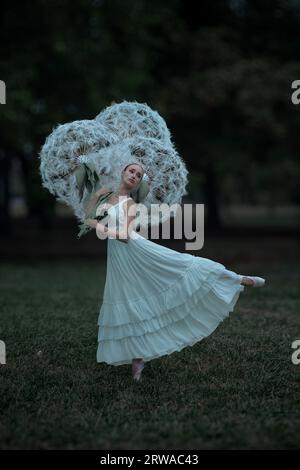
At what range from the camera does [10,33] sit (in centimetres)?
1428

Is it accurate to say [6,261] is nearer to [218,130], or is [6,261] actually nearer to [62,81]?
[62,81]

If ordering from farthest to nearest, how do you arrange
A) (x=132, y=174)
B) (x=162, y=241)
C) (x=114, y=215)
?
(x=162, y=241)
(x=132, y=174)
(x=114, y=215)

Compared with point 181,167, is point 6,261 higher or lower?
lower

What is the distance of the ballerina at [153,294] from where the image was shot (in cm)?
466

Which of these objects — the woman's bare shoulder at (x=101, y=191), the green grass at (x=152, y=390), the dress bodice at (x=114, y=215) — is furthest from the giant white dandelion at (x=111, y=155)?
the green grass at (x=152, y=390)

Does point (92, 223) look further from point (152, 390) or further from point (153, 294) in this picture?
point (152, 390)

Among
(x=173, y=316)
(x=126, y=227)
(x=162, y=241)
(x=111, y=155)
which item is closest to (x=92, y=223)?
(x=126, y=227)

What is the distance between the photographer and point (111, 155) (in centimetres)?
501

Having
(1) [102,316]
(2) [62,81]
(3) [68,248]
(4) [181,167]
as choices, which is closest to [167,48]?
(2) [62,81]

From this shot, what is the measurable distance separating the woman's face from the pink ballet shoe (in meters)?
1.61

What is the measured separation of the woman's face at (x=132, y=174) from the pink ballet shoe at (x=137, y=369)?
1605mm

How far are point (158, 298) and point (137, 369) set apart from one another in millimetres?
694

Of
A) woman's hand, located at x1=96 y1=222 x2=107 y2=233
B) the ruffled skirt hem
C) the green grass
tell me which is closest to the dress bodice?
woman's hand, located at x1=96 y1=222 x2=107 y2=233

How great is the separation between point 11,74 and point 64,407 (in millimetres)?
10638
